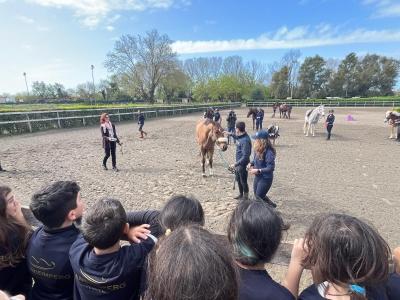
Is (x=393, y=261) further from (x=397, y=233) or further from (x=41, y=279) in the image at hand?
(x=397, y=233)

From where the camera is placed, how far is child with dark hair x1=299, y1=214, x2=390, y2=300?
1177mm

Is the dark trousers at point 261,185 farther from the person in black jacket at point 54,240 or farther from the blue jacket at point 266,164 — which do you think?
the person in black jacket at point 54,240

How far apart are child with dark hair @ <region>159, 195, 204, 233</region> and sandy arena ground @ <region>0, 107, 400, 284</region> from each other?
8.88 ft

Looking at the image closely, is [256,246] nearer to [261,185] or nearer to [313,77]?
[261,185]

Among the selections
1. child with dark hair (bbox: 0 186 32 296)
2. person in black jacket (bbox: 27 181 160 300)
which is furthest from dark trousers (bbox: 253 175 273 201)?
child with dark hair (bbox: 0 186 32 296)

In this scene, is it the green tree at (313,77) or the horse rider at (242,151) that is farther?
the green tree at (313,77)

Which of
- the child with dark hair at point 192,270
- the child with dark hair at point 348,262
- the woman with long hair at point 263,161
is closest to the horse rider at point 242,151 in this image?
the woman with long hair at point 263,161

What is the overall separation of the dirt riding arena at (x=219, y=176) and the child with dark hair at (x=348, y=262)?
2.87m

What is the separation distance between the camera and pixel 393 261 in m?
1.67

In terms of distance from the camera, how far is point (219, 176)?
752 cm

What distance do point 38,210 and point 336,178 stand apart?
727cm

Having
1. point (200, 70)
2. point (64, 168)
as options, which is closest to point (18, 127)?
point (64, 168)

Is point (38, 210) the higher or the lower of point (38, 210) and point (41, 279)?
the higher

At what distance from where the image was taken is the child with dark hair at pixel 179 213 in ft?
5.47
